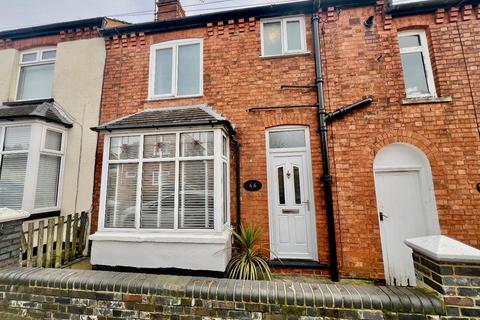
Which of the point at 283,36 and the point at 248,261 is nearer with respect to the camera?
the point at 248,261

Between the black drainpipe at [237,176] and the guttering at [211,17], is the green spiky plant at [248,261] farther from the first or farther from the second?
the guttering at [211,17]

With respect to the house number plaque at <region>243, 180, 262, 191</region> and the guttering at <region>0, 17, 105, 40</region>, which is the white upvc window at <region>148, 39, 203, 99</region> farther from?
the house number plaque at <region>243, 180, 262, 191</region>

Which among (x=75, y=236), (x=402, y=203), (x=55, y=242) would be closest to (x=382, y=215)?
(x=402, y=203)

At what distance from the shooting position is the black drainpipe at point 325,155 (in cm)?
476

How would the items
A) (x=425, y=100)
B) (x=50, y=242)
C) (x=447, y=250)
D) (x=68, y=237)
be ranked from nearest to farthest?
1. (x=447, y=250)
2. (x=50, y=242)
3. (x=425, y=100)
4. (x=68, y=237)

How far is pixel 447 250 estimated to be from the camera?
198 centimetres

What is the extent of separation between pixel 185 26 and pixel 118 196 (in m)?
4.77

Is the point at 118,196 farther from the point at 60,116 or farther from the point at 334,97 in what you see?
the point at 334,97

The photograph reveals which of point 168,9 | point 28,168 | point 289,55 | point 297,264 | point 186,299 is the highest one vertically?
point 168,9

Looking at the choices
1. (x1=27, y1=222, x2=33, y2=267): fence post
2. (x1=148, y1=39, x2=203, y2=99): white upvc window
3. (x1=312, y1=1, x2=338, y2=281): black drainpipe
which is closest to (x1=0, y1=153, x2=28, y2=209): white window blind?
(x1=27, y1=222, x2=33, y2=267): fence post

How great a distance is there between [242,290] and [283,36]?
5.83m

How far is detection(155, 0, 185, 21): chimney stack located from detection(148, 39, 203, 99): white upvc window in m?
1.41

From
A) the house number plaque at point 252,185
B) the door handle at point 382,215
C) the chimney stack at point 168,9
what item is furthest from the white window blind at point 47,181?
the door handle at point 382,215

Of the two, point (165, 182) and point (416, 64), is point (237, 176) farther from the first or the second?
point (416, 64)
